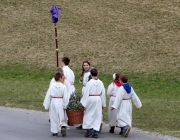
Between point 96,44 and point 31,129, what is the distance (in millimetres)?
20100

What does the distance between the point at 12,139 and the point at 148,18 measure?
26.4 m

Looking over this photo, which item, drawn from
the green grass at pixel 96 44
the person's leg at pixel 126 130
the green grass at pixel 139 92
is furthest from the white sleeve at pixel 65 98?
the green grass at pixel 96 44

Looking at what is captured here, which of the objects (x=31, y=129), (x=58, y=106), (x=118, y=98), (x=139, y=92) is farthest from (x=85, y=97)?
(x=139, y=92)

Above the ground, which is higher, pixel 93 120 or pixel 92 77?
pixel 92 77

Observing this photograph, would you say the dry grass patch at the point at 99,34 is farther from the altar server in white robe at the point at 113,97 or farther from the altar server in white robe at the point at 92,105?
the altar server in white robe at the point at 92,105

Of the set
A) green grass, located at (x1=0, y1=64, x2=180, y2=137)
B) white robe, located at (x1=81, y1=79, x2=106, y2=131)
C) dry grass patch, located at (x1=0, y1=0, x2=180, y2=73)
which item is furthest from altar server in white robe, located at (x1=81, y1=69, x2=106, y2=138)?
dry grass patch, located at (x1=0, y1=0, x2=180, y2=73)

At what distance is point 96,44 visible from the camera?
34.4 m

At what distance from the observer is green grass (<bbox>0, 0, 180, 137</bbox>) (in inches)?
1013

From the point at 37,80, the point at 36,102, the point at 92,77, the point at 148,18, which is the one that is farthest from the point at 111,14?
the point at 92,77

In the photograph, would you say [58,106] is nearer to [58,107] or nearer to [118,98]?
[58,107]

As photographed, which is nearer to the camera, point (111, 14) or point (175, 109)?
point (175, 109)

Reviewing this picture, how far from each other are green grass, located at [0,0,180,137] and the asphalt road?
3177mm

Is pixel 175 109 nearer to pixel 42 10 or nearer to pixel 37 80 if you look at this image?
pixel 37 80

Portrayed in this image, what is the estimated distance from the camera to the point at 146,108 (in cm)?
1922
